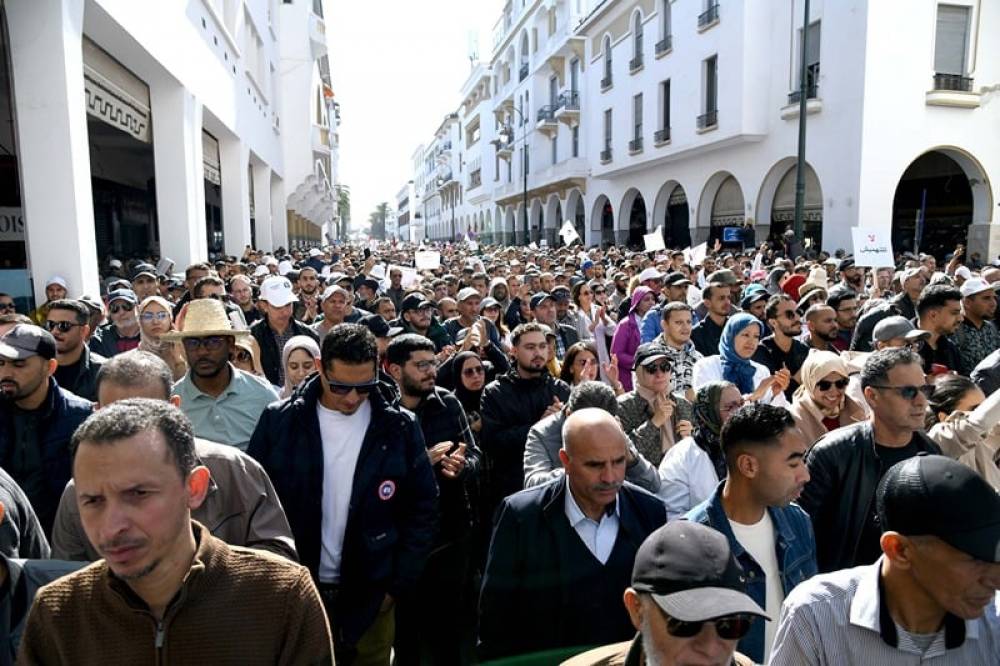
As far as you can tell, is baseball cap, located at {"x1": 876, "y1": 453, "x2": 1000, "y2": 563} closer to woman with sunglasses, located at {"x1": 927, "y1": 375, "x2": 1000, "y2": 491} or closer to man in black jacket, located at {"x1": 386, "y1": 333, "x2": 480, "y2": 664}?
woman with sunglasses, located at {"x1": 927, "y1": 375, "x2": 1000, "y2": 491}

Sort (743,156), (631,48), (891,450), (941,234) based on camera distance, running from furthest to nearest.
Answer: (631,48)
(743,156)
(941,234)
(891,450)

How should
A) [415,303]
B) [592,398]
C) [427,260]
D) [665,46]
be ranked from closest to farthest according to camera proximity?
[592,398] < [415,303] < [427,260] < [665,46]

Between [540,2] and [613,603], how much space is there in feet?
158

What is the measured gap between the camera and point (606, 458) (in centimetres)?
280

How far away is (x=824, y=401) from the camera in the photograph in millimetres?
4082

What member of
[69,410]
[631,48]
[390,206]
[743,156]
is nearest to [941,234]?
[743,156]

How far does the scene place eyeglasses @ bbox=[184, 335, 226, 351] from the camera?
156 inches

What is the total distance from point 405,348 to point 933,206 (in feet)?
73.6

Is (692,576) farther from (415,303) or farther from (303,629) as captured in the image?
(415,303)

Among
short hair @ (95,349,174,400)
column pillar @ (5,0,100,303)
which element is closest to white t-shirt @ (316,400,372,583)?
short hair @ (95,349,174,400)

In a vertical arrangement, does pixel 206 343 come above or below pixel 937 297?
below

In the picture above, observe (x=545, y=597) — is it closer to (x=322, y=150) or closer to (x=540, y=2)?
(x=322, y=150)

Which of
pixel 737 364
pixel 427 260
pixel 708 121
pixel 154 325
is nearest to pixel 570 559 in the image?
pixel 737 364

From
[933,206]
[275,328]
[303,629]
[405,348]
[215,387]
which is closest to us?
[303,629]
